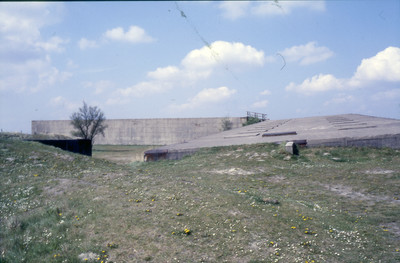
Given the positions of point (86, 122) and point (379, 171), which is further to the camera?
point (86, 122)

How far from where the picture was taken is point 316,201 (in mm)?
9148

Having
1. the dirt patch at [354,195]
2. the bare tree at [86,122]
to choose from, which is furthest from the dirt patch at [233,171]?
the bare tree at [86,122]

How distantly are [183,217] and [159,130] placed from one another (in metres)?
46.8

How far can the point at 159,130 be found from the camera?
53031 millimetres

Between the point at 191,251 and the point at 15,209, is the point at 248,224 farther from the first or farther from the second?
the point at 15,209

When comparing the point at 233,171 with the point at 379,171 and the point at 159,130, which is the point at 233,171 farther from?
the point at 159,130

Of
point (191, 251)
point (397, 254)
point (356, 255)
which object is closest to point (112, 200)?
point (191, 251)

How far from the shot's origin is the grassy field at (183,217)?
18.8 ft

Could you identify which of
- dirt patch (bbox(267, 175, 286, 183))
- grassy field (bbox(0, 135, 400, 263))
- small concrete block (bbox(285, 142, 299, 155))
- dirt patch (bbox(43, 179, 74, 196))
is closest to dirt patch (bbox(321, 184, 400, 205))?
grassy field (bbox(0, 135, 400, 263))

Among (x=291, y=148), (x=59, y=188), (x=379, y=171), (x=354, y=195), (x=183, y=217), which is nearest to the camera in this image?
(x=183, y=217)

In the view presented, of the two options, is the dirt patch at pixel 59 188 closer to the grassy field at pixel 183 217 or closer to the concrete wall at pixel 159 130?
the grassy field at pixel 183 217

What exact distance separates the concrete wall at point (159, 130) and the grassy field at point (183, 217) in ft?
127

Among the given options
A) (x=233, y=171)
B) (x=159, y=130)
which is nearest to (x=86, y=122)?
(x=159, y=130)

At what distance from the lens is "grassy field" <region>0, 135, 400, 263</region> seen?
5.73 metres
